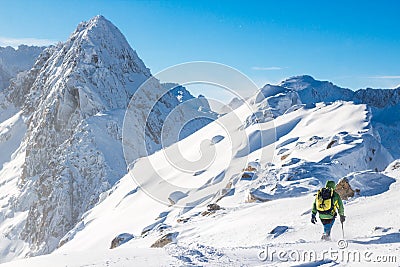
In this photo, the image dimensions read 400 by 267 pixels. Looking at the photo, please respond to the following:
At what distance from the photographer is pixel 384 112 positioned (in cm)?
7625

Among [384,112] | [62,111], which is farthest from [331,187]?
[62,111]

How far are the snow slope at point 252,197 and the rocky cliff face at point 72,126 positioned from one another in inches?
752

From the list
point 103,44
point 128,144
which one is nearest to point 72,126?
point 128,144

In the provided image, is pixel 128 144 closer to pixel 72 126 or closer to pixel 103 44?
pixel 72 126

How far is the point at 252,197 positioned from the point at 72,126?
242 feet

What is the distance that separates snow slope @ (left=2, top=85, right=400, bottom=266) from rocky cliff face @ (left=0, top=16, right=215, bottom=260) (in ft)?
62.7

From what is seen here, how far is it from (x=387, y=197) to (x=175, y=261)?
11.7 meters

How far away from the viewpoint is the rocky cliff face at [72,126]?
71062mm

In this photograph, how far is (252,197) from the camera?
77.2ft

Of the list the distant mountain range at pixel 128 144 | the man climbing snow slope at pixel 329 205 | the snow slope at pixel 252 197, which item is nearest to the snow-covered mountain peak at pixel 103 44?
the distant mountain range at pixel 128 144

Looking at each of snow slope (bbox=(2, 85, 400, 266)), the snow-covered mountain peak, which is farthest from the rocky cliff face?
snow slope (bbox=(2, 85, 400, 266))

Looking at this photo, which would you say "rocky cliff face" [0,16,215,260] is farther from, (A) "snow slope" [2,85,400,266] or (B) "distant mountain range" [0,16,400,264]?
(A) "snow slope" [2,85,400,266]

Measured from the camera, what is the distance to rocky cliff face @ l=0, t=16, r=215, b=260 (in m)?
71.1

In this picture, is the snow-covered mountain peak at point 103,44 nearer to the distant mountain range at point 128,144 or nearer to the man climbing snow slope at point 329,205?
the distant mountain range at point 128,144
